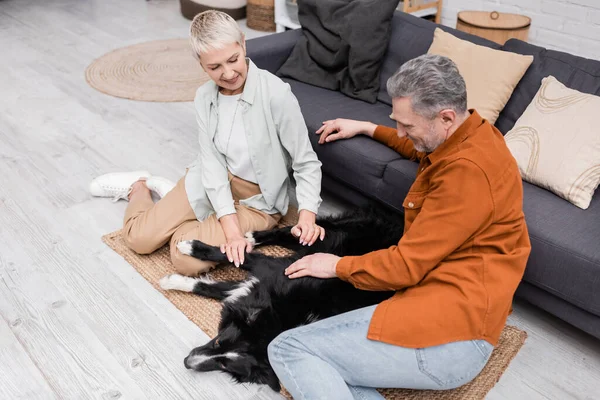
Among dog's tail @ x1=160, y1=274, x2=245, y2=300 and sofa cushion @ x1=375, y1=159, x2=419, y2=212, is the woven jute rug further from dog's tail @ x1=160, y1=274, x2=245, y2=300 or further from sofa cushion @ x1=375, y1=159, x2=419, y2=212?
sofa cushion @ x1=375, y1=159, x2=419, y2=212

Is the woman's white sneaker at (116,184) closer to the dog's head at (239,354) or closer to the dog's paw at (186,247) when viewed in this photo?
the dog's paw at (186,247)

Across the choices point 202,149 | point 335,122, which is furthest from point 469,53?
point 202,149

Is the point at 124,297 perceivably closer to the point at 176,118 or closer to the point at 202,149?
the point at 202,149

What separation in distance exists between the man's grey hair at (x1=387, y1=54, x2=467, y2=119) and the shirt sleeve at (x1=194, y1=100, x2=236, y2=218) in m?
0.91

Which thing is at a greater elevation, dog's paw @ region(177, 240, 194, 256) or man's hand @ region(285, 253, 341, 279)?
man's hand @ region(285, 253, 341, 279)

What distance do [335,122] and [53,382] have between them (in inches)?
56.4

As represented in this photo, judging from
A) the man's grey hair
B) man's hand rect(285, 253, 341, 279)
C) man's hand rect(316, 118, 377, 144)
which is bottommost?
man's hand rect(285, 253, 341, 279)

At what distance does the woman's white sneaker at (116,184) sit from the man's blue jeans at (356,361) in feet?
4.43

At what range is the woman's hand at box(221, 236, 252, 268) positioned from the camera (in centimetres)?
191

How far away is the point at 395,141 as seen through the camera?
219 centimetres

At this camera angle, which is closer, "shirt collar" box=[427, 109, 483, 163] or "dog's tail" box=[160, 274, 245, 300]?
"shirt collar" box=[427, 109, 483, 163]

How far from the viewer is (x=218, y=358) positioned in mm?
1678

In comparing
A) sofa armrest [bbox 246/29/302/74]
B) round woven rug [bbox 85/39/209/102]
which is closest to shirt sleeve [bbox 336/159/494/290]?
sofa armrest [bbox 246/29/302/74]

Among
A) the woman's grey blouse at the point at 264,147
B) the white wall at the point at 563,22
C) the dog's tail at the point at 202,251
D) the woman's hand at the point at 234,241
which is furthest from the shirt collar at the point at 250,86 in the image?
the white wall at the point at 563,22
